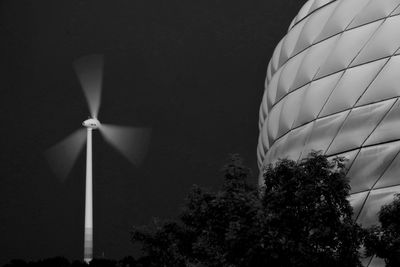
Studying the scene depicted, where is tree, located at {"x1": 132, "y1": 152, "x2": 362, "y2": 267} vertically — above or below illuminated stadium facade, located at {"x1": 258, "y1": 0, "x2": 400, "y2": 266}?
below

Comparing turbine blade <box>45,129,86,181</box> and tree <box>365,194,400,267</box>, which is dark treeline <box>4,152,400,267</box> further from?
turbine blade <box>45,129,86,181</box>

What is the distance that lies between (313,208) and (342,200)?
87 cm

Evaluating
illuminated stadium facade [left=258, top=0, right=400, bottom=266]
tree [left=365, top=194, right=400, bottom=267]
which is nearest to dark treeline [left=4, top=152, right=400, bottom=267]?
tree [left=365, top=194, right=400, bottom=267]

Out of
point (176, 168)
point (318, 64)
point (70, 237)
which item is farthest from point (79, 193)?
point (318, 64)

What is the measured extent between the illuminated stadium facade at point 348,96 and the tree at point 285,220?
7123 mm

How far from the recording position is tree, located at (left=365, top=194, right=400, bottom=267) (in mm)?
24641

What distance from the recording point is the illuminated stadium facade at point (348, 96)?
33.8 m

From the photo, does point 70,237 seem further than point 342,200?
Yes

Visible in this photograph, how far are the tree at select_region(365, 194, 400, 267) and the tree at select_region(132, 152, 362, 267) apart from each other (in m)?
0.42

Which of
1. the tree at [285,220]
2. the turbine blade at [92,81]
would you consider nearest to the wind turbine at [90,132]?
the turbine blade at [92,81]

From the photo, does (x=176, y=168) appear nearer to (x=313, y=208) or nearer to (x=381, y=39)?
(x=381, y=39)

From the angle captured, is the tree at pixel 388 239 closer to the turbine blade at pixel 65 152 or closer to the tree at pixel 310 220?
the tree at pixel 310 220

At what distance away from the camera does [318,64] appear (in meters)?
39.8

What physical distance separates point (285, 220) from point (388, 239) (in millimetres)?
2957
